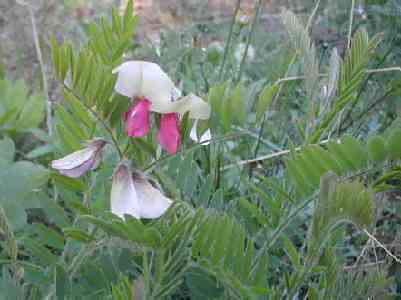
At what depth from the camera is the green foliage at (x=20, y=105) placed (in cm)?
154

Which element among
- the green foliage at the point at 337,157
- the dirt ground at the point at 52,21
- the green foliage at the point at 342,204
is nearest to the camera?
the green foliage at the point at 342,204

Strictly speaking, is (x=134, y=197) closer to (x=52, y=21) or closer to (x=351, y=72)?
(x=351, y=72)

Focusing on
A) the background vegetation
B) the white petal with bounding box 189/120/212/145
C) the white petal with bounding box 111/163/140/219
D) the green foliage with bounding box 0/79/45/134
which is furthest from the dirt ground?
the white petal with bounding box 111/163/140/219

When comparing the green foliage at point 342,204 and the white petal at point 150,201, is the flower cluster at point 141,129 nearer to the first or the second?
the white petal at point 150,201

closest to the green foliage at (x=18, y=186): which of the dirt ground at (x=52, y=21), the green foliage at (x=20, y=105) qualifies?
the green foliage at (x=20, y=105)

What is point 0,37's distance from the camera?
2461 mm

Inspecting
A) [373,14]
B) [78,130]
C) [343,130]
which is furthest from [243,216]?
[373,14]

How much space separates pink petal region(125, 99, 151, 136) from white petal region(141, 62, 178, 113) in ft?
0.04

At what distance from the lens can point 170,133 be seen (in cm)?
80

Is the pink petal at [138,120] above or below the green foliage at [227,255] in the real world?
above

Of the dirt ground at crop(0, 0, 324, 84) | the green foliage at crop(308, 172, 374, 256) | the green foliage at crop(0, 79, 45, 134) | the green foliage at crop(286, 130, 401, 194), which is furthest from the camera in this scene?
the dirt ground at crop(0, 0, 324, 84)

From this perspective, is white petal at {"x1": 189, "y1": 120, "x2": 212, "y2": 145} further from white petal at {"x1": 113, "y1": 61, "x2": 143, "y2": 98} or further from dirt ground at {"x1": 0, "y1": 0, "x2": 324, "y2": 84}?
dirt ground at {"x1": 0, "y1": 0, "x2": 324, "y2": 84}

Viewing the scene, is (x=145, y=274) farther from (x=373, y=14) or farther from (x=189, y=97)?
(x=373, y=14)

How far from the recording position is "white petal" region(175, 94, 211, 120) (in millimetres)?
807
